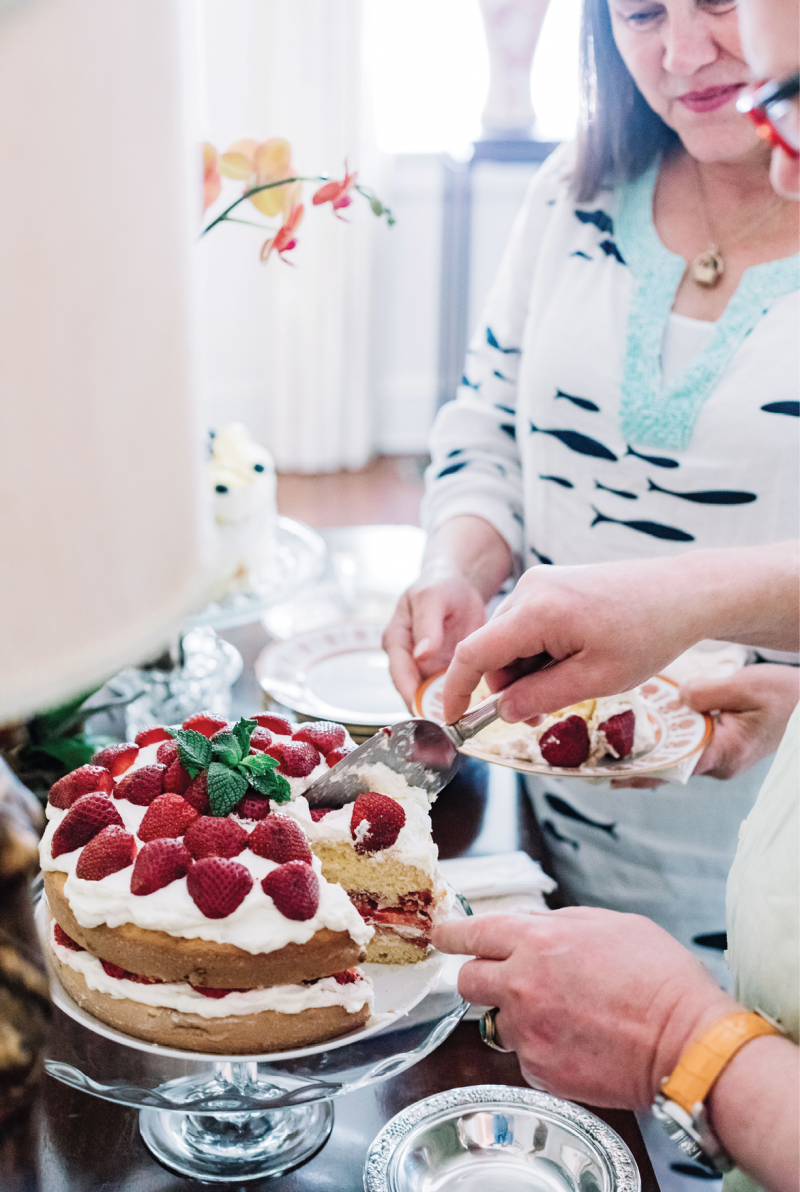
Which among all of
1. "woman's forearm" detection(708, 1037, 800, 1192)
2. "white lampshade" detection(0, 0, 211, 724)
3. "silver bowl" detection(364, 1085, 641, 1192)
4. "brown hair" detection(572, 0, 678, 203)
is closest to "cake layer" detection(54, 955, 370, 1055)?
"silver bowl" detection(364, 1085, 641, 1192)

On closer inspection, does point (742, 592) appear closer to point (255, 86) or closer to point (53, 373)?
point (53, 373)

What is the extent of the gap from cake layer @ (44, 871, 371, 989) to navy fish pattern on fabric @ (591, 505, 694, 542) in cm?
77

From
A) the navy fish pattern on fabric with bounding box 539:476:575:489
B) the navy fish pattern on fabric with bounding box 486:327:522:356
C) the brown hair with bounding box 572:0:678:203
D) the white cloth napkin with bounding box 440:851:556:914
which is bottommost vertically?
the white cloth napkin with bounding box 440:851:556:914

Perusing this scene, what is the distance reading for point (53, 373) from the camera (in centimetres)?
34

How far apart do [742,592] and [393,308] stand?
4.48 m

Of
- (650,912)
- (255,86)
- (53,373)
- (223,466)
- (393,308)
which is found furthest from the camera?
(393,308)

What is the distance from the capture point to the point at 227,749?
1006 millimetres

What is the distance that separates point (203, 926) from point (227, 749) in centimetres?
18

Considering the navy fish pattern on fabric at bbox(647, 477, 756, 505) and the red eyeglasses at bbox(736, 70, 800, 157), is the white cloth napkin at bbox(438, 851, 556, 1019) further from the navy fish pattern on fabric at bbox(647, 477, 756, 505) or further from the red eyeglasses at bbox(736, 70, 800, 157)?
the red eyeglasses at bbox(736, 70, 800, 157)

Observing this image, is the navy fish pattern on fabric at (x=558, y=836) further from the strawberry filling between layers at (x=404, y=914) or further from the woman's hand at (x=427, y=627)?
the strawberry filling between layers at (x=404, y=914)

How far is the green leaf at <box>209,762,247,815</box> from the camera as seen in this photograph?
0.97 m

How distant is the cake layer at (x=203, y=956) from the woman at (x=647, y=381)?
47 cm

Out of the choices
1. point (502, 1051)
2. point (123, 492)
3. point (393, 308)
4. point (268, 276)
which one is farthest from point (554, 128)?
point (123, 492)

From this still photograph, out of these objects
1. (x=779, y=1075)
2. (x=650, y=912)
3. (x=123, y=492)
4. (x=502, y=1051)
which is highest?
(x=123, y=492)
